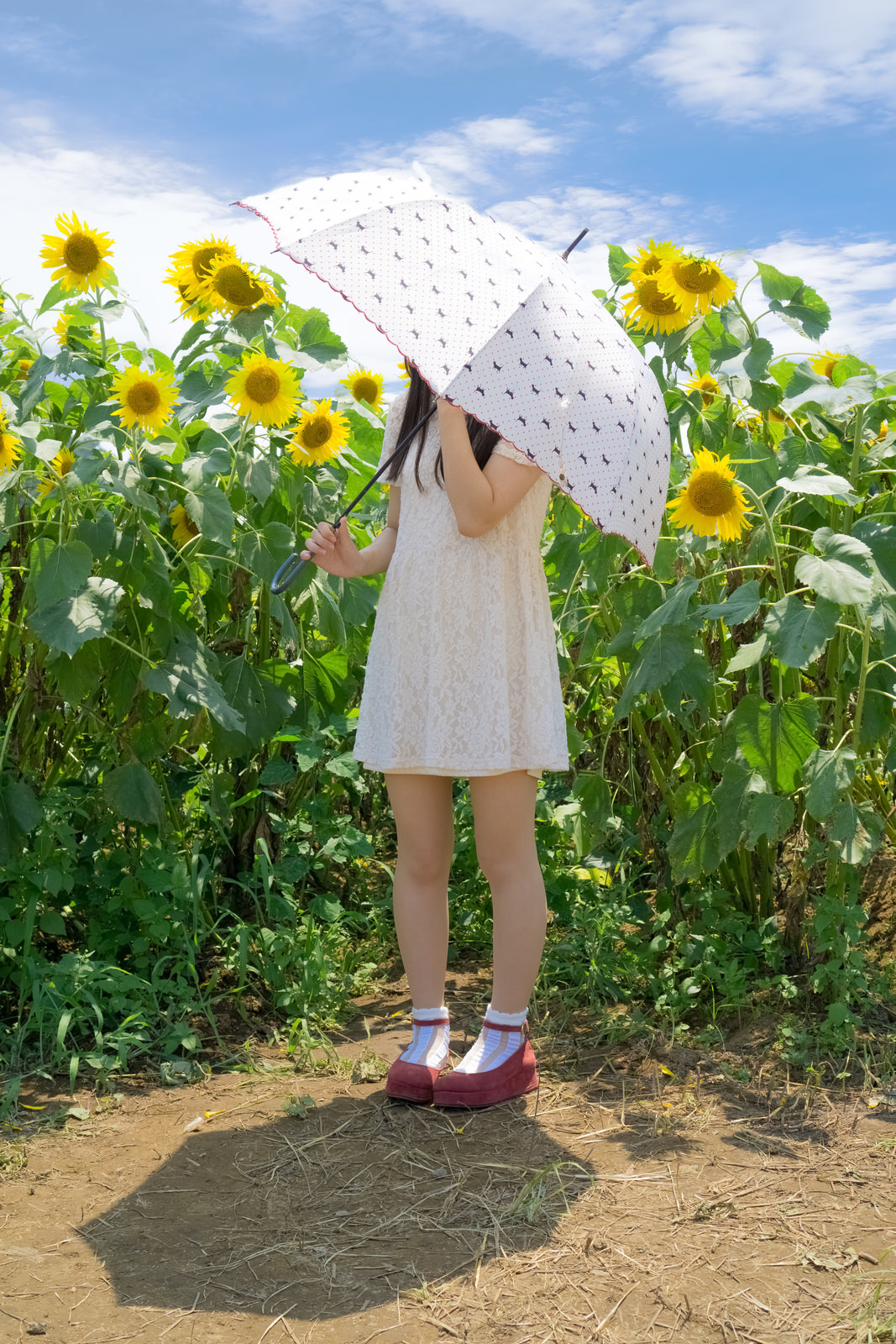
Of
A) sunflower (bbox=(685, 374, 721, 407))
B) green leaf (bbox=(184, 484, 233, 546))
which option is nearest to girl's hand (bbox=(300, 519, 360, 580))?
green leaf (bbox=(184, 484, 233, 546))

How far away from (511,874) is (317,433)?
1.15m

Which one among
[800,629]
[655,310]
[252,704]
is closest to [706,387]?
[655,310]

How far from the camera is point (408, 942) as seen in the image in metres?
2.59

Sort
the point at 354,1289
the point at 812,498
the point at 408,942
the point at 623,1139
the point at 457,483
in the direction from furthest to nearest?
the point at 812,498 → the point at 408,942 → the point at 623,1139 → the point at 457,483 → the point at 354,1289

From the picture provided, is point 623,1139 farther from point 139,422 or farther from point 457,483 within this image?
point 139,422

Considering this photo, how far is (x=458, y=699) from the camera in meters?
2.37

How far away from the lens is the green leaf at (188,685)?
2.67 meters

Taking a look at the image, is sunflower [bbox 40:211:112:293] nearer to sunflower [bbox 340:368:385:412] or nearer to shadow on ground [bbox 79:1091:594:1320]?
sunflower [bbox 340:368:385:412]

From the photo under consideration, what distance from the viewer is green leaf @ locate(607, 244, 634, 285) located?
3.06 m

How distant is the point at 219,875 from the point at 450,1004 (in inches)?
27.0

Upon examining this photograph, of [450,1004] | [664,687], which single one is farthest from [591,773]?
[450,1004]

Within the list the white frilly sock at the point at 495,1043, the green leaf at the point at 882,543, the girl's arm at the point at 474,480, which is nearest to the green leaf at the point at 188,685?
the girl's arm at the point at 474,480

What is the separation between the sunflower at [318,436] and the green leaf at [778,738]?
3.71 feet

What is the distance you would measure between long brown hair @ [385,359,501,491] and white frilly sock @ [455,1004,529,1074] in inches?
42.9
